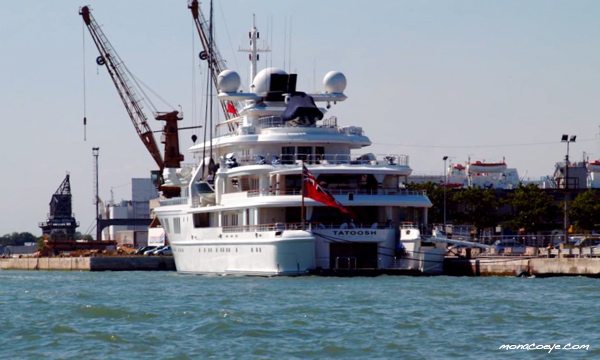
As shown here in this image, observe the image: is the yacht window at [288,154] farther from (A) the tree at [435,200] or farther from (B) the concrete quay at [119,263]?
(A) the tree at [435,200]

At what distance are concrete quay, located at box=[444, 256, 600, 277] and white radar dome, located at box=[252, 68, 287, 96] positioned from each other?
16638mm

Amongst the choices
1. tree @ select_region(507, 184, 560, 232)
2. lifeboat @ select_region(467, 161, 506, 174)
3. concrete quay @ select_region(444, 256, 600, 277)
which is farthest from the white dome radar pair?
lifeboat @ select_region(467, 161, 506, 174)

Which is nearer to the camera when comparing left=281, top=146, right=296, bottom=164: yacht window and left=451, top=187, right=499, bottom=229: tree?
left=281, top=146, right=296, bottom=164: yacht window

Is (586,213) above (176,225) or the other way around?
above

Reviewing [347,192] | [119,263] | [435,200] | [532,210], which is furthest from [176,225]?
[435,200]

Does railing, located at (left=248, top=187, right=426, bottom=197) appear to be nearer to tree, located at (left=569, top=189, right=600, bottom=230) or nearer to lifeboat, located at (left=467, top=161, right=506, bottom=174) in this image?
tree, located at (left=569, top=189, right=600, bottom=230)

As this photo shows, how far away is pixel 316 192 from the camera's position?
62.4 m

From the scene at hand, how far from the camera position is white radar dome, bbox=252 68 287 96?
7575 cm

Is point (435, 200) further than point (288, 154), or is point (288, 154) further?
point (435, 200)

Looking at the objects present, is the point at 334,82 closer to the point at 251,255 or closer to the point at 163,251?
the point at 251,255

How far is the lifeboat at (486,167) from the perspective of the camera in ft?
482

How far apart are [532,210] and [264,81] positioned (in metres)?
38.3

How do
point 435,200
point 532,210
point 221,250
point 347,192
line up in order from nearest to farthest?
point 347,192 → point 221,250 → point 532,210 → point 435,200

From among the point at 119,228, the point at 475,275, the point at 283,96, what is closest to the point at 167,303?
the point at 475,275
